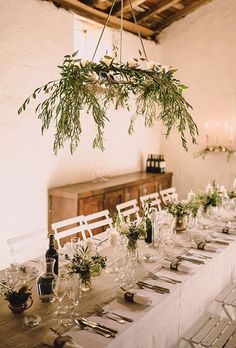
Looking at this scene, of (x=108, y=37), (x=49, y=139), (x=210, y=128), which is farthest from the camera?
(x=210, y=128)

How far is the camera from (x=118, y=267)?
2604 mm

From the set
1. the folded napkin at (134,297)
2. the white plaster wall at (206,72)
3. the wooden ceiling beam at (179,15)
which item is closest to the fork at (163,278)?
the folded napkin at (134,297)

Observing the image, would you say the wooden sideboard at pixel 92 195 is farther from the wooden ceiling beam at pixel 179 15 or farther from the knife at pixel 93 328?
the knife at pixel 93 328

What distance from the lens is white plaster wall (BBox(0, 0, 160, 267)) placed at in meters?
4.33

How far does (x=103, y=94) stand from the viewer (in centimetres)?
268

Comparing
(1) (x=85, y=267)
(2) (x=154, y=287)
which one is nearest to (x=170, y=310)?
(2) (x=154, y=287)

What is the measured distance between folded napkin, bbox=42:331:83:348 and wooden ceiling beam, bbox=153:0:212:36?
600 centimetres

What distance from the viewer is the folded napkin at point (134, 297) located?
2.11 metres

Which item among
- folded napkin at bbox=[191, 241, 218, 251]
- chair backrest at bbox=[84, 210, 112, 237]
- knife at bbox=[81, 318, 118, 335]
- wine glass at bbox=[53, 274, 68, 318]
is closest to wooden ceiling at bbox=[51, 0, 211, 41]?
chair backrest at bbox=[84, 210, 112, 237]

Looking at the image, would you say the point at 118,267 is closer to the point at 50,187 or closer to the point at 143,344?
the point at 143,344

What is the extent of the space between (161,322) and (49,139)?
319 cm

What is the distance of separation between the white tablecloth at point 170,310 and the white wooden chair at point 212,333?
0.09m

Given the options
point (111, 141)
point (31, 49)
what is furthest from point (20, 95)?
point (111, 141)

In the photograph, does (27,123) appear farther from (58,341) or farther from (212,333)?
(58,341)
